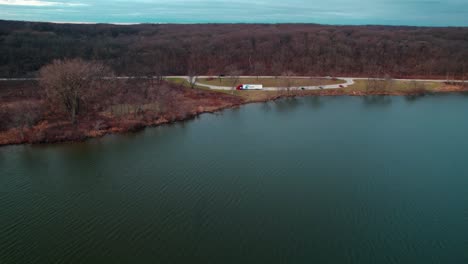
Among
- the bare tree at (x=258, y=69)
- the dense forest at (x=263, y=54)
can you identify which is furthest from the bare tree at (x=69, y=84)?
the bare tree at (x=258, y=69)

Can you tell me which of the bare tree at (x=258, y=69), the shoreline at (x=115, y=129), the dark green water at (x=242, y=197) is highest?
the bare tree at (x=258, y=69)

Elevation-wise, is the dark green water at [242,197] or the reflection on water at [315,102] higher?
the reflection on water at [315,102]

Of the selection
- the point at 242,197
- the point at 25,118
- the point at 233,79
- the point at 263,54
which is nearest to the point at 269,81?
the point at 233,79

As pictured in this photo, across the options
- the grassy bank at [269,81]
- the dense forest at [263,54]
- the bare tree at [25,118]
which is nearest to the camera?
the bare tree at [25,118]

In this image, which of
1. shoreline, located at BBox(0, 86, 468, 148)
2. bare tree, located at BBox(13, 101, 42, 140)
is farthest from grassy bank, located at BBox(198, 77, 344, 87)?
bare tree, located at BBox(13, 101, 42, 140)

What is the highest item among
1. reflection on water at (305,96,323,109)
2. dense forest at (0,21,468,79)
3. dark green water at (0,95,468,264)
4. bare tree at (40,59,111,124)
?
dense forest at (0,21,468,79)

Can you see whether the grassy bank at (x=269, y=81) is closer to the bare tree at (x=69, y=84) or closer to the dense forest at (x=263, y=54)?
the dense forest at (x=263, y=54)

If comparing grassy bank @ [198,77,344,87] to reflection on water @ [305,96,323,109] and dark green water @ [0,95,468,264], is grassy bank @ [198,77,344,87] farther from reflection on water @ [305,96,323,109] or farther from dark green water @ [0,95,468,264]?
dark green water @ [0,95,468,264]
